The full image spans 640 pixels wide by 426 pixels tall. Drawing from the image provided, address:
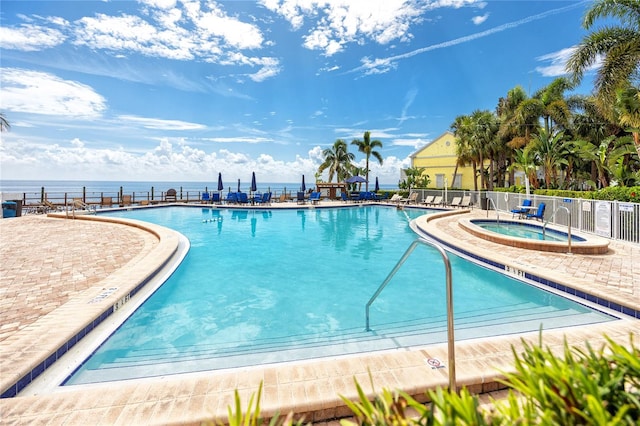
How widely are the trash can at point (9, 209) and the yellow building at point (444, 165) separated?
3299cm

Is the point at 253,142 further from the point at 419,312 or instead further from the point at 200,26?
the point at 419,312

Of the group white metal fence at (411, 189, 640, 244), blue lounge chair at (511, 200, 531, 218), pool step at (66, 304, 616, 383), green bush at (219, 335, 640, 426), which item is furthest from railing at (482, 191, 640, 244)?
green bush at (219, 335, 640, 426)

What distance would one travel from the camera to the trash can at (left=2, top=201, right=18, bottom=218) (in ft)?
51.5

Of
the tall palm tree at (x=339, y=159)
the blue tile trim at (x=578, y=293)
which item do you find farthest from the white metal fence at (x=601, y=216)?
the tall palm tree at (x=339, y=159)

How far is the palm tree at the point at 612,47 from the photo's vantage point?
11422mm

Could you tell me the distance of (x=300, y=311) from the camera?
5352 mm

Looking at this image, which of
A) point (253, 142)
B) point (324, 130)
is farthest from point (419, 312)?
point (253, 142)

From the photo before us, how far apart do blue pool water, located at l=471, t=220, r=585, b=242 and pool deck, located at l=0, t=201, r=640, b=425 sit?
373 centimetres

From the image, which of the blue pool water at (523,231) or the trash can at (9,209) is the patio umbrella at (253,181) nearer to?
the trash can at (9,209)

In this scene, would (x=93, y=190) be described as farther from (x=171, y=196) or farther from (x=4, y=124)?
(x=171, y=196)

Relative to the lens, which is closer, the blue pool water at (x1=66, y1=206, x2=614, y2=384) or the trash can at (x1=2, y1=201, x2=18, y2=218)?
the blue pool water at (x1=66, y1=206, x2=614, y2=384)

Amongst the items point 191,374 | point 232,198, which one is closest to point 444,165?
point 232,198

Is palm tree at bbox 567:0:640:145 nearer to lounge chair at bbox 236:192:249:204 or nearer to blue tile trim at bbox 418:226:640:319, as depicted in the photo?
blue tile trim at bbox 418:226:640:319

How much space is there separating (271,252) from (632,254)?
9147 millimetres
